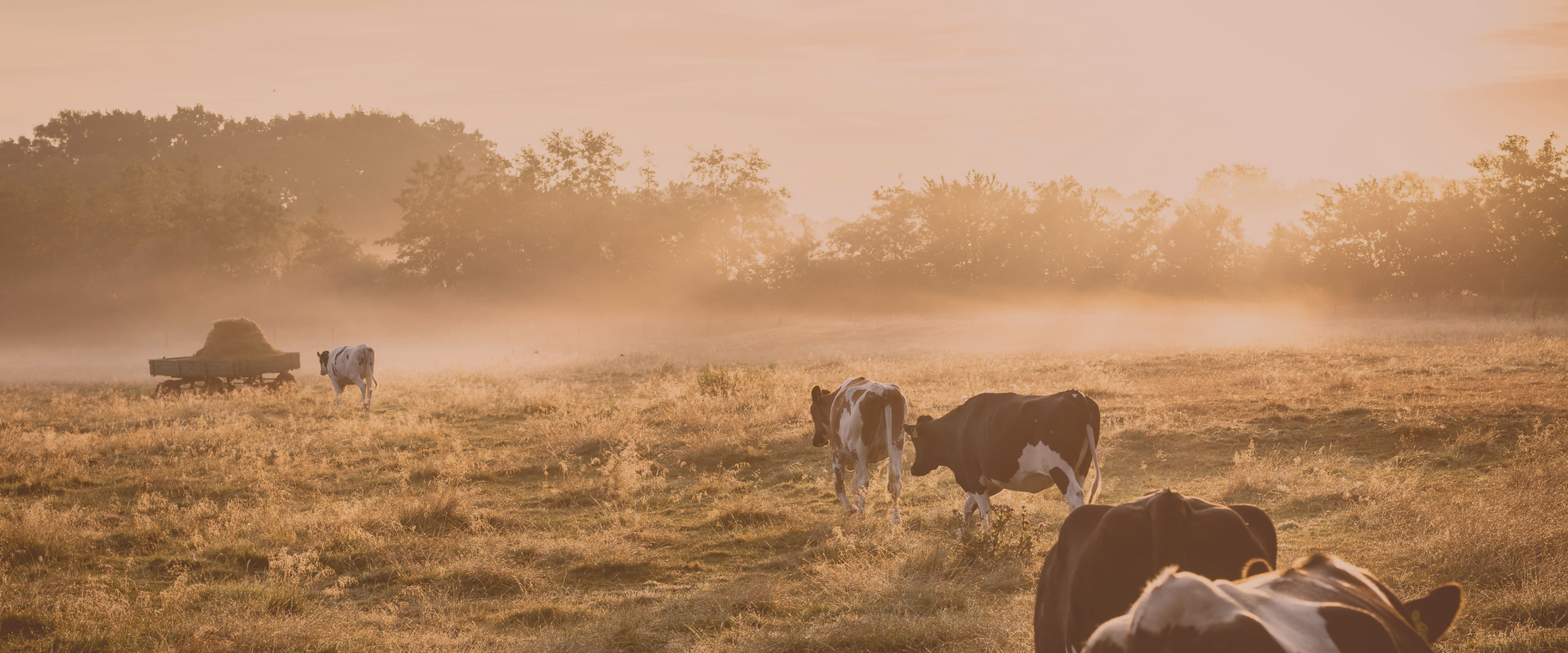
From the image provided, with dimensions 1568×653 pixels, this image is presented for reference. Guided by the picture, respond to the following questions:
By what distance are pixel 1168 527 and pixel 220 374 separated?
26352 millimetres

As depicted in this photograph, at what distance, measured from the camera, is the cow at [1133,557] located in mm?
3545

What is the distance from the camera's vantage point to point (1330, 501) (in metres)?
9.40

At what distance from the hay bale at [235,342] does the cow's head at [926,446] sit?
72.4 feet

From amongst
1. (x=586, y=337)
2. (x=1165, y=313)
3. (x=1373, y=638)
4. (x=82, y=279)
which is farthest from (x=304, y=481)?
(x=82, y=279)

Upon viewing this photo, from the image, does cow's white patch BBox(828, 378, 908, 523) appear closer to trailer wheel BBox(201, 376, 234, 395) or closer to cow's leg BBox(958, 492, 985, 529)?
cow's leg BBox(958, 492, 985, 529)

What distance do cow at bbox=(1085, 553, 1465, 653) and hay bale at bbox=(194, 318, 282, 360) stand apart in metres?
27.7

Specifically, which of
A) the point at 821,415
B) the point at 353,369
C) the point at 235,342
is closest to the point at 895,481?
the point at 821,415

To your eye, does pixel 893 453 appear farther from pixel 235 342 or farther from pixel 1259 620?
pixel 235 342

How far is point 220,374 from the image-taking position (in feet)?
79.3

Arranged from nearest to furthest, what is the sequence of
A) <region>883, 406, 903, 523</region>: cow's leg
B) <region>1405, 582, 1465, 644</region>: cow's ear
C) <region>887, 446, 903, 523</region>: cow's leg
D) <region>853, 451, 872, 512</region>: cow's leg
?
<region>1405, 582, 1465, 644</region>: cow's ear < <region>887, 446, 903, 523</region>: cow's leg < <region>883, 406, 903, 523</region>: cow's leg < <region>853, 451, 872, 512</region>: cow's leg

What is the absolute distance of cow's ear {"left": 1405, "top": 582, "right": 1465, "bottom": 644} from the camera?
9.22ft

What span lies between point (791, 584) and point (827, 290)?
5490 centimetres

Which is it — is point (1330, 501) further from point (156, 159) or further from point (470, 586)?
point (156, 159)

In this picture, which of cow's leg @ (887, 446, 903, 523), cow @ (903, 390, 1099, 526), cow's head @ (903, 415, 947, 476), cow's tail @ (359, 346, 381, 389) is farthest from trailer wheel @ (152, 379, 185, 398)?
cow @ (903, 390, 1099, 526)
